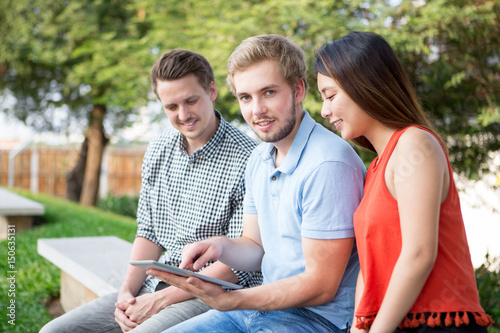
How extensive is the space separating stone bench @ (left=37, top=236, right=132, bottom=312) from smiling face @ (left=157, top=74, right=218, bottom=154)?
1.21 m

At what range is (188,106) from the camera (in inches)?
107

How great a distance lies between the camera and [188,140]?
2.82 metres

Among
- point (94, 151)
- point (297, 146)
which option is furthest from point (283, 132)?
point (94, 151)

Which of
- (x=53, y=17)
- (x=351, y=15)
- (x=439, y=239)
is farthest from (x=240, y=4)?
(x=439, y=239)

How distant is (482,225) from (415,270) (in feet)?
24.5

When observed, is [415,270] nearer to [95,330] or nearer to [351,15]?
[95,330]

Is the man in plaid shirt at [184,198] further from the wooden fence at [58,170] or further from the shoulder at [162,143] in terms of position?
the wooden fence at [58,170]

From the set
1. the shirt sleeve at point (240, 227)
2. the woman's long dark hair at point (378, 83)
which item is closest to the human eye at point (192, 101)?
the shirt sleeve at point (240, 227)

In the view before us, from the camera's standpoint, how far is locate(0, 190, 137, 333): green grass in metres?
4.45

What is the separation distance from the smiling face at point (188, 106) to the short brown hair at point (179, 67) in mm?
26

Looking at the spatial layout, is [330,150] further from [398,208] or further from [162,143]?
[162,143]

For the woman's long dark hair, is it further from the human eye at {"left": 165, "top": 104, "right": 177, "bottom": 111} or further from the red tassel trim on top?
the human eye at {"left": 165, "top": 104, "right": 177, "bottom": 111}

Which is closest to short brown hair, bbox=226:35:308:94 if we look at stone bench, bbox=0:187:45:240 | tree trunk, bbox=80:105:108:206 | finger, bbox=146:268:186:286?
finger, bbox=146:268:186:286

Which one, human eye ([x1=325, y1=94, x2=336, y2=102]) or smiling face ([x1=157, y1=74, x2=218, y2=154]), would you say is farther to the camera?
smiling face ([x1=157, y1=74, x2=218, y2=154])
